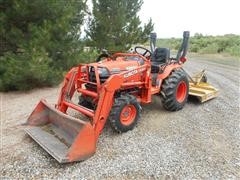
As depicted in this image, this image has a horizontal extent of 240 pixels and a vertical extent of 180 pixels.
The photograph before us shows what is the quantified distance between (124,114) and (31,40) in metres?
3.92

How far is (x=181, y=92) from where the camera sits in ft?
18.2

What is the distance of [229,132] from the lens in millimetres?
4477

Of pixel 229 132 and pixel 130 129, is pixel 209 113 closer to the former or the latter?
pixel 229 132

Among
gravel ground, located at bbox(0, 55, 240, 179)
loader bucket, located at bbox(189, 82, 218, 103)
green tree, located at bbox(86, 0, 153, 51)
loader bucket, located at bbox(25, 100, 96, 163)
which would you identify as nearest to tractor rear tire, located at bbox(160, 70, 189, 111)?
gravel ground, located at bbox(0, 55, 240, 179)

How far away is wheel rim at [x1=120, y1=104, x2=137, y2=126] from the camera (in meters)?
4.20

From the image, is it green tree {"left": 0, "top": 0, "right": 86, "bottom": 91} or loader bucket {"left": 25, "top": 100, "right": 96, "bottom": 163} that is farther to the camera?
green tree {"left": 0, "top": 0, "right": 86, "bottom": 91}

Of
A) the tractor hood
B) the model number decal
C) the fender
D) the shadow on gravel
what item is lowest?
the shadow on gravel

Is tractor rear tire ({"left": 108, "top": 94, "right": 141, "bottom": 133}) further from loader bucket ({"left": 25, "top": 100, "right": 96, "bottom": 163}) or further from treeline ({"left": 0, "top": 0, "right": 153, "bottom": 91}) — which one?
treeline ({"left": 0, "top": 0, "right": 153, "bottom": 91})

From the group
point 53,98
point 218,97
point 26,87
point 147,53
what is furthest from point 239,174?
point 26,87

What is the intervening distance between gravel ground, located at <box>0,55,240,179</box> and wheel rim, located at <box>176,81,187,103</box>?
25 cm

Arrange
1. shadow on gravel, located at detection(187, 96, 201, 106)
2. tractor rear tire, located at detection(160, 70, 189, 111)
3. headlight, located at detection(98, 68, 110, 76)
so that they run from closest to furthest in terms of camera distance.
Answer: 1. headlight, located at detection(98, 68, 110, 76)
2. tractor rear tire, located at detection(160, 70, 189, 111)
3. shadow on gravel, located at detection(187, 96, 201, 106)

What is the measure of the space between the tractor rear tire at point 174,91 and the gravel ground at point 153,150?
18 centimetres

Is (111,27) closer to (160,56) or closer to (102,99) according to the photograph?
(160,56)

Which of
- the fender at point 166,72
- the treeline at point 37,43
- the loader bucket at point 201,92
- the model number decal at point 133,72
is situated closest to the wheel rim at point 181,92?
the fender at point 166,72
